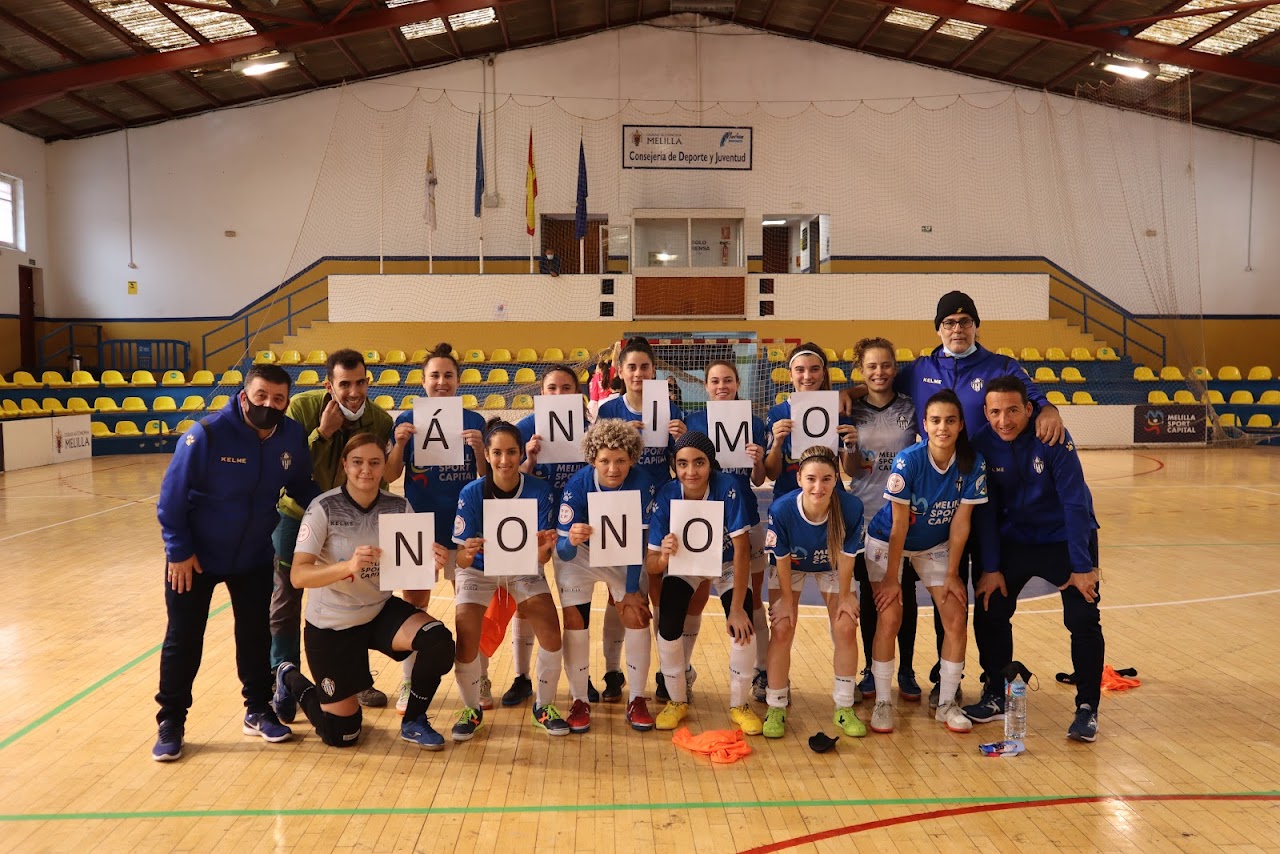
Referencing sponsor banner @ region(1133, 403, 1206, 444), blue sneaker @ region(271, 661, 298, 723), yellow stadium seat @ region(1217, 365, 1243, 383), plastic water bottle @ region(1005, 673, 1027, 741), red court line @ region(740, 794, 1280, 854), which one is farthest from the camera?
yellow stadium seat @ region(1217, 365, 1243, 383)

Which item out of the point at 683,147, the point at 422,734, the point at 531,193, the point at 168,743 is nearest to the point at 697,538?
the point at 422,734

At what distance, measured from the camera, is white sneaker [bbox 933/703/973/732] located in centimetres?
439

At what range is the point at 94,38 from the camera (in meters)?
16.3

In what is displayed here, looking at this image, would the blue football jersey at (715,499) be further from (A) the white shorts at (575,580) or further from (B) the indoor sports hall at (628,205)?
(B) the indoor sports hall at (628,205)

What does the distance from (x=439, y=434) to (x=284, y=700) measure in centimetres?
146

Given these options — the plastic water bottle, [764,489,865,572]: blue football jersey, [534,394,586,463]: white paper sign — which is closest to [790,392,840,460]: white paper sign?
[764,489,865,572]: blue football jersey

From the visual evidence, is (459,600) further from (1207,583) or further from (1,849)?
(1207,583)

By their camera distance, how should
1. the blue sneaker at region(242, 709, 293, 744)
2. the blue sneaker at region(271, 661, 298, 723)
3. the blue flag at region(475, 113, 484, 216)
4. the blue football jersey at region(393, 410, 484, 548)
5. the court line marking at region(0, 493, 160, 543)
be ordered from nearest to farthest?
the blue sneaker at region(242, 709, 293, 744)
the blue sneaker at region(271, 661, 298, 723)
the blue football jersey at region(393, 410, 484, 548)
the court line marking at region(0, 493, 160, 543)
the blue flag at region(475, 113, 484, 216)

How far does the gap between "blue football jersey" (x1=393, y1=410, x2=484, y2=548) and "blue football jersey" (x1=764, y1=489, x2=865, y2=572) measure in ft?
5.07

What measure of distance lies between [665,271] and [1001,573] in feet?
53.6

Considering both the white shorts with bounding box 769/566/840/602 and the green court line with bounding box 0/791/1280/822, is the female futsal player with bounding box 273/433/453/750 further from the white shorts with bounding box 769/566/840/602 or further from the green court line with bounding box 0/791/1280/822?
the white shorts with bounding box 769/566/840/602

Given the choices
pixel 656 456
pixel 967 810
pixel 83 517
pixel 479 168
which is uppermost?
pixel 479 168

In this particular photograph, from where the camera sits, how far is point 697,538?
169 inches

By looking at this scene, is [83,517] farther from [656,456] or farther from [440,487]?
[656,456]
